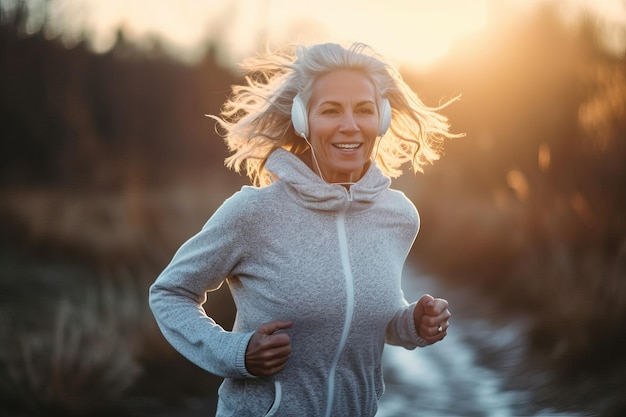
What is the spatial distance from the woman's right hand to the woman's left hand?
60 cm

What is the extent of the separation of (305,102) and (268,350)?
3.17 ft

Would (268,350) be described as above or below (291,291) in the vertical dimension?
below

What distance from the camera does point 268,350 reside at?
2828mm

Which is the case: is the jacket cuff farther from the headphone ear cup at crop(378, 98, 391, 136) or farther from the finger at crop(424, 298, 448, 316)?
the headphone ear cup at crop(378, 98, 391, 136)

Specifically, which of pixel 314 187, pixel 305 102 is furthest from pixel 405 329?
pixel 305 102

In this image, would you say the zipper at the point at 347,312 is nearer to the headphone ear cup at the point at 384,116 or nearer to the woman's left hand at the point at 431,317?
the woman's left hand at the point at 431,317

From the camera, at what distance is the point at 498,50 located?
1320cm

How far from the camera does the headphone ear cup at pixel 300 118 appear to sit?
3244 millimetres

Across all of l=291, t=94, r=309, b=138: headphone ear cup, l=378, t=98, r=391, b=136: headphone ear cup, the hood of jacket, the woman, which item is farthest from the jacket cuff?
l=378, t=98, r=391, b=136: headphone ear cup

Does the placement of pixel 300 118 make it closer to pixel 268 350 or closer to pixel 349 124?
pixel 349 124

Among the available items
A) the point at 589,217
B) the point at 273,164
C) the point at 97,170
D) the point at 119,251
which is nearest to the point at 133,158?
the point at 97,170

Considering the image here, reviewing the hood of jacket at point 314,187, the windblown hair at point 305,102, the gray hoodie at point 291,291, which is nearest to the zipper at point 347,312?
the gray hoodie at point 291,291

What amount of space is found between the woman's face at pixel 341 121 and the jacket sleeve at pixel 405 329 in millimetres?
546

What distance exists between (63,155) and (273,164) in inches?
361
